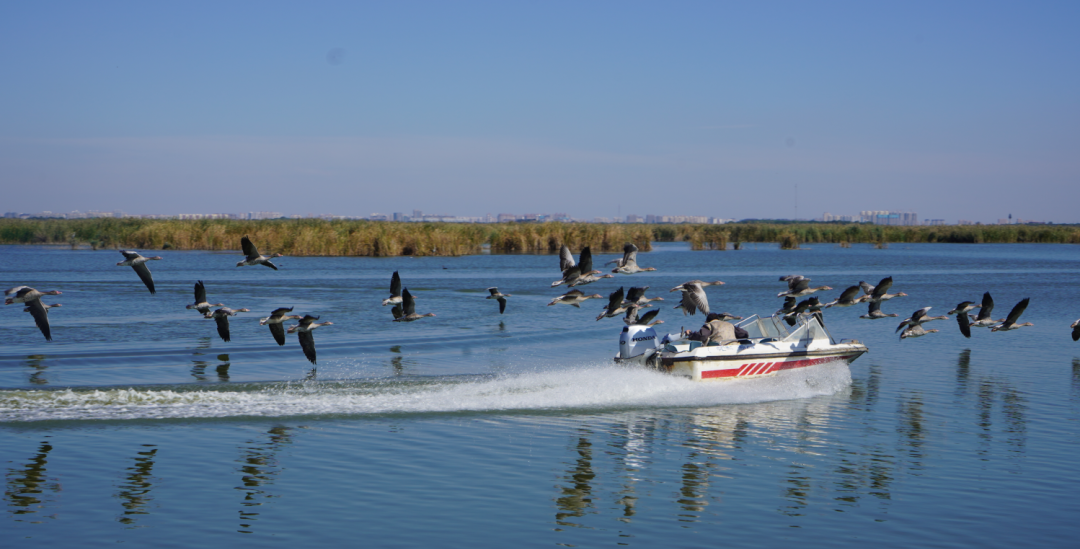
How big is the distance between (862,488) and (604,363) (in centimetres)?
1181

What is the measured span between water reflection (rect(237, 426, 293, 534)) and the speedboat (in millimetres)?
7665

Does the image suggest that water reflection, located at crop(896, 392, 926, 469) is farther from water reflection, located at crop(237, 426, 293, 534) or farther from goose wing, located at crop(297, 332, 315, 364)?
goose wing, located at crop(297, 332, 315, 364)

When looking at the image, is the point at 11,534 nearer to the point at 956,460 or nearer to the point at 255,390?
the point at 255,390

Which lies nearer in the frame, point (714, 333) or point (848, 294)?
point (714, 333)

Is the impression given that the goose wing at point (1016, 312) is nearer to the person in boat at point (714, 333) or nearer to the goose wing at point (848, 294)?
the goose wing at point (848, 294)

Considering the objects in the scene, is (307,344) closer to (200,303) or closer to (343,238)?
(200,303)

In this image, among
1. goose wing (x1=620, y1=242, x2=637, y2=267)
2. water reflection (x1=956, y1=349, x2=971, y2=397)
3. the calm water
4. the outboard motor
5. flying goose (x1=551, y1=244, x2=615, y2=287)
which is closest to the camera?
the calm water

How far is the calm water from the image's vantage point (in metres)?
11.3

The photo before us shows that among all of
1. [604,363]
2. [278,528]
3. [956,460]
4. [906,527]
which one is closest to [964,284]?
[604,363]

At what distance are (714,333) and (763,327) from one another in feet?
5.95

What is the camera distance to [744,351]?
20672 mm

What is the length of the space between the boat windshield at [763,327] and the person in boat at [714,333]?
1.87 ft

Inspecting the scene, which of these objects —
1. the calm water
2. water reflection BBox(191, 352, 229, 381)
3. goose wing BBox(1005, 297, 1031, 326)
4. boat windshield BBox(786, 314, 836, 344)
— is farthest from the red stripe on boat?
water reflection BBox(191, 352, 229, 381)

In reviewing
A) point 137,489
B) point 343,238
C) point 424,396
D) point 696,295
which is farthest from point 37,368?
point 343,238
